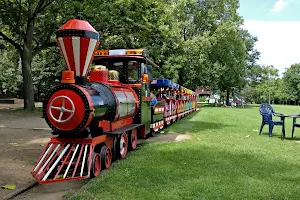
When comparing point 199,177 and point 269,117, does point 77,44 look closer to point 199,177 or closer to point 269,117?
point 199,177

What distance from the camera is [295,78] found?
269 ft

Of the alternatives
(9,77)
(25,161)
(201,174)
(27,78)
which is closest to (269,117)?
(201,174)

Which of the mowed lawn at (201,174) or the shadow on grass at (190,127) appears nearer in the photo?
the mowed lawn at (201,174)

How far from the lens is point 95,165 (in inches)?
239

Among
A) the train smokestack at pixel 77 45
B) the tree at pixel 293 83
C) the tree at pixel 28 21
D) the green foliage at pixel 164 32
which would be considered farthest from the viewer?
A: the tree at pixel 293 83

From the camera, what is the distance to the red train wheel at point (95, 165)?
5925 mm

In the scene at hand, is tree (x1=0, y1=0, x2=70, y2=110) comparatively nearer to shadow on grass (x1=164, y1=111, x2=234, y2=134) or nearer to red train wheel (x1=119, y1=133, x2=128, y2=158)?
shadow on grass (x1=164, y1=111, x2=234, y2=134)

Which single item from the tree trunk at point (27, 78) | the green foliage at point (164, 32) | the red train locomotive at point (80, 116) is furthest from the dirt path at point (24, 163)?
the tree trunk at point (27, 78)

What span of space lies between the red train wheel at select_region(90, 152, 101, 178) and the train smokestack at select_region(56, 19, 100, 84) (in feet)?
4.82

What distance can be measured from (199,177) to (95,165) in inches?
75.1

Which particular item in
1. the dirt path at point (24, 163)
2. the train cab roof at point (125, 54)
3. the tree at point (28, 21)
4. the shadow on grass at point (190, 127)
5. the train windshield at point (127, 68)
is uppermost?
the tree at point (28, 21)

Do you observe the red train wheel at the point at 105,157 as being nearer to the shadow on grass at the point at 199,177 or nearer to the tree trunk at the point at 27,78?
the shadow on grass at the point at 199,177

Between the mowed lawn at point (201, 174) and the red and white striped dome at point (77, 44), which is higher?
the red and white striped dome at point (77, 44)

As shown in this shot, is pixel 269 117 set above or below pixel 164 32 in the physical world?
below
